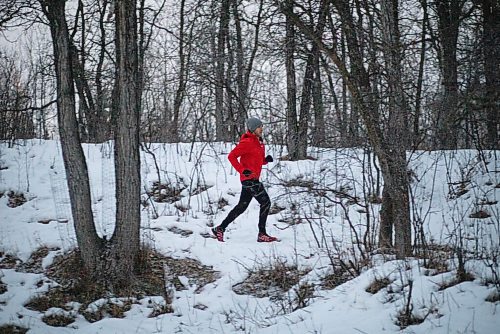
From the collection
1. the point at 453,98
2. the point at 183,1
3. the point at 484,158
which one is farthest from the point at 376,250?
the point at 183,1

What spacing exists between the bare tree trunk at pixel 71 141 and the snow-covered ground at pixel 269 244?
829 millimetres

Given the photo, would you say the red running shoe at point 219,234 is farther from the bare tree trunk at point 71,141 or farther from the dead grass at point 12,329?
the dead grass at point 12,329

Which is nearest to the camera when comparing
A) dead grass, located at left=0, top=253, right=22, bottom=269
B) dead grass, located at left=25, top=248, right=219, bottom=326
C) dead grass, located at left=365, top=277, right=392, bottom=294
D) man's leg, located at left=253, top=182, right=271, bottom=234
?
dead grass, located at left=365, top=277, right=392, bottom=294

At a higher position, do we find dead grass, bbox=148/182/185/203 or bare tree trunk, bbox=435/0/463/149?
bare tree trunk, bbox=435/0/463/149

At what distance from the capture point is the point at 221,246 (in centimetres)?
761

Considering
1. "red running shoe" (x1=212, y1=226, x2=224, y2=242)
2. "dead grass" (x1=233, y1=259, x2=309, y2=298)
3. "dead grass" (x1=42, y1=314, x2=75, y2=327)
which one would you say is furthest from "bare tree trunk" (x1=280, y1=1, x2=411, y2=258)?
"dead grass" (x1=42, y1=314, x2=75, y2=327)

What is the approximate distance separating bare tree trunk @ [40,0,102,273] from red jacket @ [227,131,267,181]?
8.11 feet

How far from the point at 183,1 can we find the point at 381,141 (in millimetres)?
12248

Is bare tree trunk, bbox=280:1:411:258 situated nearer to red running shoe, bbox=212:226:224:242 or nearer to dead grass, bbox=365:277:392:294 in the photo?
dead grass, bbox=365:277:392:294

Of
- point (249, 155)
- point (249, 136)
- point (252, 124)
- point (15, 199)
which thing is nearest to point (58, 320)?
point (249, 155)

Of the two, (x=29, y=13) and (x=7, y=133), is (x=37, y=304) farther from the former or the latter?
(x=7, y=133)

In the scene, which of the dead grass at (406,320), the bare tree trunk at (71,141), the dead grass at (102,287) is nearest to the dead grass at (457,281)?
the dead grass at (406,320)

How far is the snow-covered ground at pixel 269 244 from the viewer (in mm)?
4223

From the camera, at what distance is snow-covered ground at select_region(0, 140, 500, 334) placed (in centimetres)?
422
